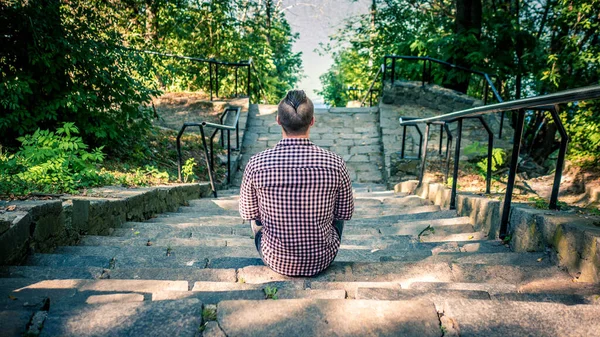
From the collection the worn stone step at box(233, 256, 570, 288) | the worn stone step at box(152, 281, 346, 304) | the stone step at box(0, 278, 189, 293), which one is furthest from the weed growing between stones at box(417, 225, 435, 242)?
the stone step at box(0, 278, 189, 293)

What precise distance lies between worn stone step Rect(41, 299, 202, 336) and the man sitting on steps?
88 cm

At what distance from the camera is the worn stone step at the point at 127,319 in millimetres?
1287

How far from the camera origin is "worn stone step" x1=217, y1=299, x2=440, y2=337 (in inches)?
51.8

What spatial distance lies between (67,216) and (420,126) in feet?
26.3

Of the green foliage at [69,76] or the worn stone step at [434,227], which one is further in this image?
the green foliage at [69,76]

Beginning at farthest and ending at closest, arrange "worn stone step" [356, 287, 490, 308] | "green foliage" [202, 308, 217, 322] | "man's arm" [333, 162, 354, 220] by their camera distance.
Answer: "man's arm" [333, 162, 354, 220] → "worn stone step" [356, 287, 490, 308] → "green foliage" [202, 308, 217, 322]

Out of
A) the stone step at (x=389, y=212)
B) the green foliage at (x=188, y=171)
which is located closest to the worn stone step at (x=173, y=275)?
the stone step at (x=389, y=212)

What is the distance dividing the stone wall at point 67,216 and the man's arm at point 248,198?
1170 millimetres

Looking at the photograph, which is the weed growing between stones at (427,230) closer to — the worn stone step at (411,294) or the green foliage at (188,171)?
the worn stone step at (411,294)

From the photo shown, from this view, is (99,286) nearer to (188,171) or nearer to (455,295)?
(455,295)

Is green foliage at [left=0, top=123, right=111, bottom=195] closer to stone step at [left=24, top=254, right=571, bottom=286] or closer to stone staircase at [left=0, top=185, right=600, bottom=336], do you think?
stone staircase at [left=0, top=185, right=600, bottom=336]

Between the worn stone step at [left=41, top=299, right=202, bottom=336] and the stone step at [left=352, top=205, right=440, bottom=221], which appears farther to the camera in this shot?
the stone step at [left=352, top=205, right=440, bottom=221]

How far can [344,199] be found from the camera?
2355 millimetres

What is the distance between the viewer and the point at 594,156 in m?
6.56
